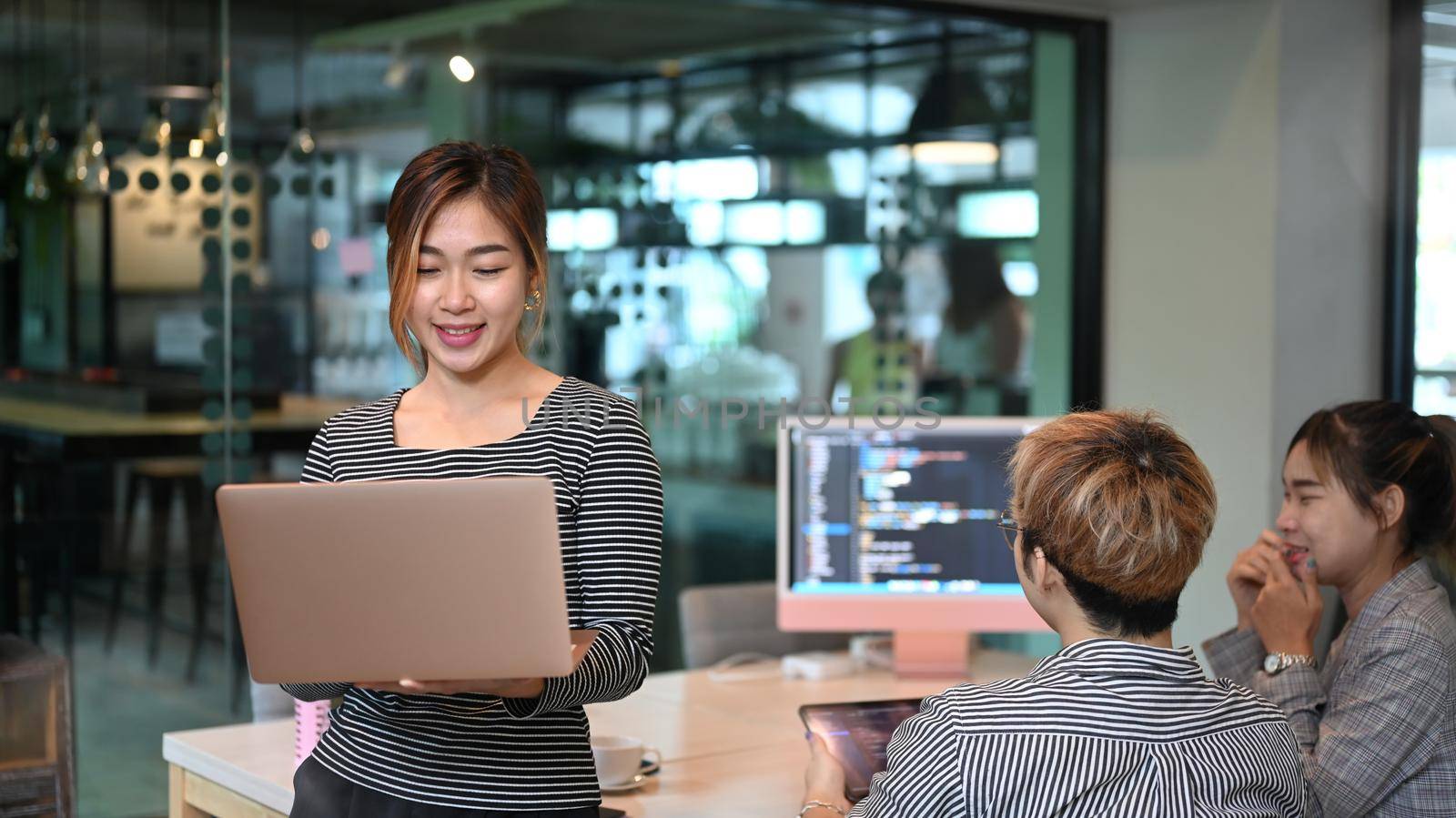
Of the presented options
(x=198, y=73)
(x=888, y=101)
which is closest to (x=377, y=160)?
(x=198, y=73)

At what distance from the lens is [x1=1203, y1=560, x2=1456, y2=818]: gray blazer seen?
6.54ft

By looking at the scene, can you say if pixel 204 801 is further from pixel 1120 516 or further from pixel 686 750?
pixel 1120 516

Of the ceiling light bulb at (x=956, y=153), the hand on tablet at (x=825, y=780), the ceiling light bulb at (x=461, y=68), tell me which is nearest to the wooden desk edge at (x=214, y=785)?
the hand on tablet at (x=825, y=780)

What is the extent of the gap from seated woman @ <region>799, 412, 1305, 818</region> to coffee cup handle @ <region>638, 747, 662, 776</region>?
72 cm

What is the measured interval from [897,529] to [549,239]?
959 mm

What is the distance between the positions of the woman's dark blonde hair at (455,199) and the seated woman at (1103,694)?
0.61 m

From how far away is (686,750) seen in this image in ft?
7.98

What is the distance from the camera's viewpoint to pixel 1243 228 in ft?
12.3

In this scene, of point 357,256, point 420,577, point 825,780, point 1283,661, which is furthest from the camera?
point 357,256

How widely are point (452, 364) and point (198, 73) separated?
2553 mm

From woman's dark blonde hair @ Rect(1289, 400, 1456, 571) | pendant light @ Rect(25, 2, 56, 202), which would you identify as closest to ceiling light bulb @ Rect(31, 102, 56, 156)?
pendant light @ Rect(25, 2, 56, 202)

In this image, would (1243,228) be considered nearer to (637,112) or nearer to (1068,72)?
(1068,72)

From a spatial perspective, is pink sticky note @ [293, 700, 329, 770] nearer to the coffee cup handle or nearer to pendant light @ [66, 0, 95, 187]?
the coffee cup handle

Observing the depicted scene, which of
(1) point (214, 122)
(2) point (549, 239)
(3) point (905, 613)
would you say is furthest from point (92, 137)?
(3) point (905, 613)
